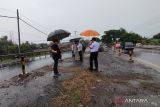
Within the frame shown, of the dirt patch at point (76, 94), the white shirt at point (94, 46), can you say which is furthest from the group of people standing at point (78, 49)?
the dirt patch at point (76, 94)

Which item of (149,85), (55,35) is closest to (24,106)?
(149,85)

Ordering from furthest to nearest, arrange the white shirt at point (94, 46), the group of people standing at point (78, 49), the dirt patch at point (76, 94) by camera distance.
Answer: the group of people standing at point (78, 49), the white shirt at point (94, 46), the dirt patch at point (76, 94)

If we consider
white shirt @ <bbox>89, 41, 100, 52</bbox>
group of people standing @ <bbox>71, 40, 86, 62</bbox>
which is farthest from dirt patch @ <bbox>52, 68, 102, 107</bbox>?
group of people standing @ <bbox>71, 40, 86, 62</bbox>

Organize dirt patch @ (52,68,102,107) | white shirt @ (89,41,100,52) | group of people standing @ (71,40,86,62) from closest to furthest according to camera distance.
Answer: dirt patch @ (52,68,102,107)
white shirt @ (89,41,100,52)
group of people standing @ (71,40,86,62)

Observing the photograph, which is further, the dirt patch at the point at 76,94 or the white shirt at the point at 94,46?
the white shirt at the point at 94,46

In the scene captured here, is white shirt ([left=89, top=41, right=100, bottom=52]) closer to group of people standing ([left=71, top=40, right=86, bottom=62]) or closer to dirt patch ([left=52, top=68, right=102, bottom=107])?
dirt patch ([left=52, top=68, right=102, bottom=107])

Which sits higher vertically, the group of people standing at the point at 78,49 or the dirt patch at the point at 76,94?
the group of people standing at the point at 78,49

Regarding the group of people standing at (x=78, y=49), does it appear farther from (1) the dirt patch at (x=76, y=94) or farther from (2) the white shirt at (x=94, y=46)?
(1) the dirt patch at (x=76, y=94)

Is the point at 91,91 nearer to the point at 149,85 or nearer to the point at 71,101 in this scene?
the point at 71,101

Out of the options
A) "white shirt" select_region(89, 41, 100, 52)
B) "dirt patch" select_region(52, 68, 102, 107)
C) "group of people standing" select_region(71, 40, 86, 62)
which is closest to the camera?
"dirt patch" select_region(52, 68, 102, 107)

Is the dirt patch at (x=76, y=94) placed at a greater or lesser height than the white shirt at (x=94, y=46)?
lesser

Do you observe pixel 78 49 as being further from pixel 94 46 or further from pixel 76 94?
pixel 76 94

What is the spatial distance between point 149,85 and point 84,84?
95.0 inches

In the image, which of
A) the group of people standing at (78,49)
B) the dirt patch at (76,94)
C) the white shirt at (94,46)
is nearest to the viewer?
the dirt patch at (76,94)
